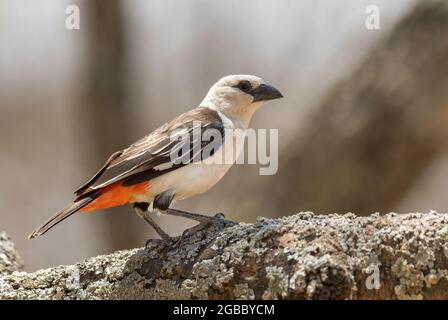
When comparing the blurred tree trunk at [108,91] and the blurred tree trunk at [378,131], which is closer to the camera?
the blurred tree trunk at [378,131]

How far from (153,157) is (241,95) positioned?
1.02m

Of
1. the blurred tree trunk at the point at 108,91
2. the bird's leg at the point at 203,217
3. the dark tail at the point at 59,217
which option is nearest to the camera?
the bird's leg at the point at 203,217

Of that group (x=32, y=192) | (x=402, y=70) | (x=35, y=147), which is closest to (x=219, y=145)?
(x=402, y=70)

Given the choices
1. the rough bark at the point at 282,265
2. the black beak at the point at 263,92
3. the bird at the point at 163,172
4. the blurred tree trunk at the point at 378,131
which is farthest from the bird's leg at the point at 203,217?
the blurred tree trunk at the point at 378,131

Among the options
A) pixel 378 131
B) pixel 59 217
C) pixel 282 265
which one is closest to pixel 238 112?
pixel 59 217

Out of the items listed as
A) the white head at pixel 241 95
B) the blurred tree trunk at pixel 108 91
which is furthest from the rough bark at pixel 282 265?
the blurred tree trunk at pixel 108 91

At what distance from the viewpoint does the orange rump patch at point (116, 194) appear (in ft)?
17.9

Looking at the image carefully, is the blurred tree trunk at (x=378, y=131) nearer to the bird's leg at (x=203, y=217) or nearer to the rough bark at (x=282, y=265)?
→ the bird's leg at (x=203, y=217)

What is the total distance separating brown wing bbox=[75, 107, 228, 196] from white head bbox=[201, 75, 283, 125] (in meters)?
0.37

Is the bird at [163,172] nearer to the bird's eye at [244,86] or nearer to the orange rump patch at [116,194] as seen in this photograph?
the orange rump patch at [116,194]

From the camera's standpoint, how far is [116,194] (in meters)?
5.49

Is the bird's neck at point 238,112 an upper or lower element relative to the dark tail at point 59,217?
upper

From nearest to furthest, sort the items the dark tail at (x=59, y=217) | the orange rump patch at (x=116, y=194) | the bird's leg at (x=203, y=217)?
the bird's leg at (x=203, y=217) < the dark tail at (x=59, y=217) < the orange rump patch at (x=116, y=194)

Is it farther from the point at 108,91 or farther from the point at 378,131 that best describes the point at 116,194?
the point at 108,91
